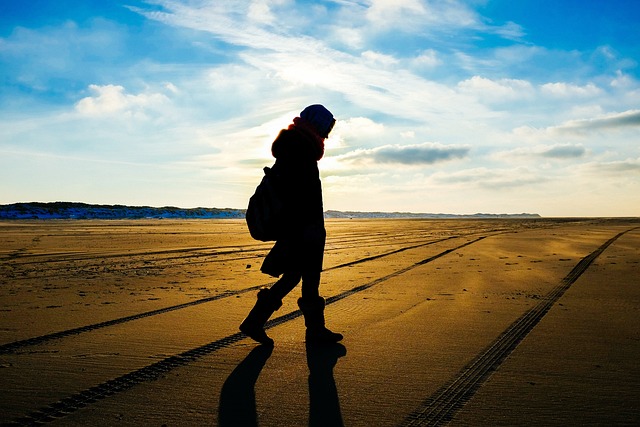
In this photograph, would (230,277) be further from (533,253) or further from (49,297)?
(533,253)

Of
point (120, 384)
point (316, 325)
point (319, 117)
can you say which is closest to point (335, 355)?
point (316, 325)

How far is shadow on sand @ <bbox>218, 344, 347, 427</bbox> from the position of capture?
99.0 inches

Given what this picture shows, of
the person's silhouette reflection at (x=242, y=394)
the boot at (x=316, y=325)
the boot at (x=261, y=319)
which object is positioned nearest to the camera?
the person's silhouette reflection at (x=242, y=394)

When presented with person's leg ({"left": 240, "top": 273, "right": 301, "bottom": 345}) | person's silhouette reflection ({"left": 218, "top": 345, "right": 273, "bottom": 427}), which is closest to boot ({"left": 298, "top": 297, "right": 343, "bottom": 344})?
person's leg ({"left": 240, "top": 273, "right": 301, "bottom": 345})

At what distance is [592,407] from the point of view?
8.59 feet

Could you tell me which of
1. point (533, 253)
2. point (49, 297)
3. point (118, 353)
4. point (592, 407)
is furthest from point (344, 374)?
point (533, 253)

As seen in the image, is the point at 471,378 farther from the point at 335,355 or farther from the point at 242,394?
the point at 242,394

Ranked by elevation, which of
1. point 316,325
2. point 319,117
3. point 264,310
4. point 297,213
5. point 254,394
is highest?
point 319,117

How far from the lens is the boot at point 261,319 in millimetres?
3801

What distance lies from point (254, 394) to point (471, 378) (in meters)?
1.33

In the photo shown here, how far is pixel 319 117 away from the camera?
12.7 ft

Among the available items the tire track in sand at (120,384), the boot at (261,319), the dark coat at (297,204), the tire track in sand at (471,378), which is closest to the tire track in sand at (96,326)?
the tire track in sand at (120,384)

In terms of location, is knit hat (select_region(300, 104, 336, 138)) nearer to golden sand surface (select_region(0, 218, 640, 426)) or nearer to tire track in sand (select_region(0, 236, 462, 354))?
golden sand surface (select_region(0, 218, 640, 426))

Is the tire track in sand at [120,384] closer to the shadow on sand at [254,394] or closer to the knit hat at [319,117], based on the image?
the shadow on sand at [254,394]
